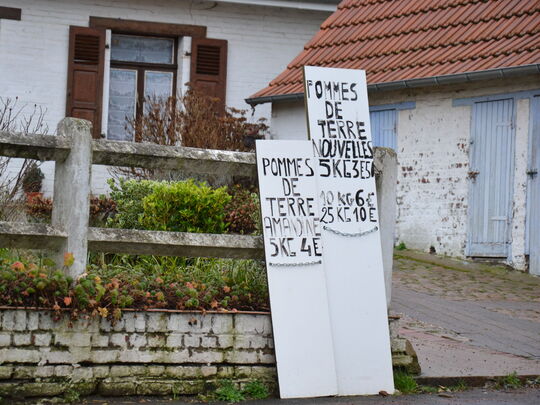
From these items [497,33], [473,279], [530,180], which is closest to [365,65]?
[497,33]

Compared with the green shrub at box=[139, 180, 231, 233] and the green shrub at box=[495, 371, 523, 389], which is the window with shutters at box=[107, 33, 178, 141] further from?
the green shrub at box=[495, 371, 523, 389]

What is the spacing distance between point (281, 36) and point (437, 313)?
883 cm

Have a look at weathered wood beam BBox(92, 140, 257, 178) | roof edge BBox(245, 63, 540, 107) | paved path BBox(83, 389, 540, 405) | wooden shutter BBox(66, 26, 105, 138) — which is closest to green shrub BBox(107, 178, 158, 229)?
weathered wood beam BBox(92, 140, 257, 178)

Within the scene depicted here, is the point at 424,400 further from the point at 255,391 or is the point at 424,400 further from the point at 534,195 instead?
the point at 534,195

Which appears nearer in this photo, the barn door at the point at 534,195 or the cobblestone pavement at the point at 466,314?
the cobblestone pavement at the point at 466,314

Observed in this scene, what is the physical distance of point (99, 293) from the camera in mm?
5672

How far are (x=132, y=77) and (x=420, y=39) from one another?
197 inches

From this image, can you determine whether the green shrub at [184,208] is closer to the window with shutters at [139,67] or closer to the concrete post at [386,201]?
the concrete post at [386,201]

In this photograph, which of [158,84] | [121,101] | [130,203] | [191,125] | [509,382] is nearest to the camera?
[509,382]

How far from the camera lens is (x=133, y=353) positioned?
19.0 ft

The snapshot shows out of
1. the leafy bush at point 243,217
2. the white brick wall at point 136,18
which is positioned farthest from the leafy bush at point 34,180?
the leafy bush at point 243,217

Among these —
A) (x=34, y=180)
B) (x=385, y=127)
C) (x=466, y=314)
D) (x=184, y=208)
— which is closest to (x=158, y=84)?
(x=34, y=180)

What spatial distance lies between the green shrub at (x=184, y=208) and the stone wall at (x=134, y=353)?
9.44 ft

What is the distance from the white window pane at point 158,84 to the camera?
16750mm
